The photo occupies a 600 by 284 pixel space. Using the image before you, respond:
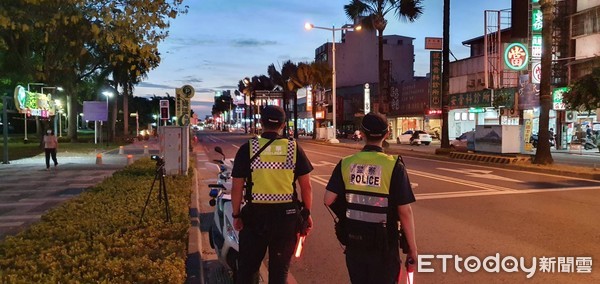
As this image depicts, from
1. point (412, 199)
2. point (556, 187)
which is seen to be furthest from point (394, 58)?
point (412, 199)

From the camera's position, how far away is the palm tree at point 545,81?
1895cm

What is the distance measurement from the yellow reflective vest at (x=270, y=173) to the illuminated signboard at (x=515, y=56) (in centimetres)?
2473

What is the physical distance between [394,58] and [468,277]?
76.9 metres

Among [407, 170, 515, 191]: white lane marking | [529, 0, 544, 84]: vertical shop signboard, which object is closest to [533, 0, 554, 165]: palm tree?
[407, 170, 515, 191]: white lane marking

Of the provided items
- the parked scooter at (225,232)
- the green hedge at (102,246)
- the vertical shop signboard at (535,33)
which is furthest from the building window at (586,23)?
the parked scooter at (225,232)

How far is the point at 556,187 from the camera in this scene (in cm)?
1393

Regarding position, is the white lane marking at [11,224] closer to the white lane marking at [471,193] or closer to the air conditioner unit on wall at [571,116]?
the white lane marking at [471,193]

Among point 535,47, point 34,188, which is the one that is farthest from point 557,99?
point 34,188

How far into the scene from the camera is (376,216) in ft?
10.9

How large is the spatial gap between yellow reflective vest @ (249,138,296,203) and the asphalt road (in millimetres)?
2285

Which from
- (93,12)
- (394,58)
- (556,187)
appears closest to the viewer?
(93,12)

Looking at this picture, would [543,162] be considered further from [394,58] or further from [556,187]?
[394,58]

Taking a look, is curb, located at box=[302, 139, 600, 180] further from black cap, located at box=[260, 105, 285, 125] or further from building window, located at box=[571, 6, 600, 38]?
black cap, located at box=[260, 105, 285, 125]

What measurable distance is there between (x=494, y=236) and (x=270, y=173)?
5090 mm
